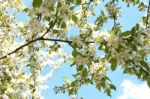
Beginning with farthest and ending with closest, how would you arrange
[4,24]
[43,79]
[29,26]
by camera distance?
1. [43,79]
2. [4,24]
3. [29,26]

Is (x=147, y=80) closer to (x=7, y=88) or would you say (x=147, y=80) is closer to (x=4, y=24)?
(x=7, y=88)

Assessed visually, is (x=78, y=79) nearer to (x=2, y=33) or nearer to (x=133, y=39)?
(x=133, y=39)

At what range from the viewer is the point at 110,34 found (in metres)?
4.86

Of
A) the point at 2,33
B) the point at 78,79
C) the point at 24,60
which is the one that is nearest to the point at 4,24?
the point at 2,33

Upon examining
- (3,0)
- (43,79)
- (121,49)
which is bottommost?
(43,79)

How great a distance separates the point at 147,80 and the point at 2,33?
A: 8.70m

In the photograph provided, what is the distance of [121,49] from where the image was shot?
15.7 ft

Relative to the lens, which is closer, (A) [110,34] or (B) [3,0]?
(A) [110,34]

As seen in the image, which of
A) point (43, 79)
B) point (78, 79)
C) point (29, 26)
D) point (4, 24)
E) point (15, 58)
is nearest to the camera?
point (29, 26)

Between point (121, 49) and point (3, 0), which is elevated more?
point (3, 0)

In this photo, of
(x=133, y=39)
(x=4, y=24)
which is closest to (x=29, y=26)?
(x=133, y=39)

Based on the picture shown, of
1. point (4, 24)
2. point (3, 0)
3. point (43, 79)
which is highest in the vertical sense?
point (3, 0)

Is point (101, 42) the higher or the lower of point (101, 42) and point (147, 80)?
the higher

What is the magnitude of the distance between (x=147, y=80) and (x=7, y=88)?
6207 millimetres
